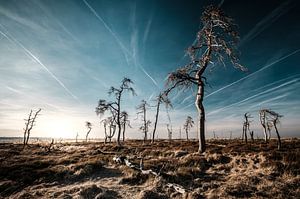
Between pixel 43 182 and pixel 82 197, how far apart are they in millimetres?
4206

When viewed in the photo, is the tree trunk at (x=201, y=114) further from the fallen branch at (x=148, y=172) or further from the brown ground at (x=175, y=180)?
the fallen branch at (x=148, y=172)

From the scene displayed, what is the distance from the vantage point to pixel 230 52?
15172 millimetres

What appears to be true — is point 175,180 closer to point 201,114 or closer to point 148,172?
point 148,172

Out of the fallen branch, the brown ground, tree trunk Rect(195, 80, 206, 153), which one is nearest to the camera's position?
the brown ground

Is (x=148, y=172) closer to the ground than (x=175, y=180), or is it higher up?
higher up

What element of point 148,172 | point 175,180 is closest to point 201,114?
point 148,172

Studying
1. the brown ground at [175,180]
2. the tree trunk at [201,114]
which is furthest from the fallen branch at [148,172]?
the tree trunk at [201,114]

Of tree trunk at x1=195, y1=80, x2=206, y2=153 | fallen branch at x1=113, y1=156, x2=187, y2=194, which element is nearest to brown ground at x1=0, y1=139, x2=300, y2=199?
fallen branch at x1=113, y1=156, x2=187, y2=194

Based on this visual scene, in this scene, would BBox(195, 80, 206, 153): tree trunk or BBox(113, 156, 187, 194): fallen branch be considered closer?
BBox(113, 156, 187, 194): fallen branch

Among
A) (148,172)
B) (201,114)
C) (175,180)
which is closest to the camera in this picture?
(175,180)

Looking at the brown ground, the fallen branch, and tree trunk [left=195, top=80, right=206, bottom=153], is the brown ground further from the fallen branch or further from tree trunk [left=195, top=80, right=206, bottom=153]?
tree trunk [left=195, top=80, right=206, bottom=153]

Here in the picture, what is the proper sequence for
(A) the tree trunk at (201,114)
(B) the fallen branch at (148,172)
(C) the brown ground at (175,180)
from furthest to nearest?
(A) the tree trunk at (201,114) < (B) the fallen branch at (148,172) < (C) the brown ground at (175,180)

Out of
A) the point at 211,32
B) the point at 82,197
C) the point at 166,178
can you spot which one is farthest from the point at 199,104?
the point at 82,197

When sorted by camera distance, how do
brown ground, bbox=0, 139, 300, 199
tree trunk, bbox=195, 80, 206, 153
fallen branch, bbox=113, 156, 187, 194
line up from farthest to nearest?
tree trunk, bbox=195, 80, 206, 153
fallen branch, bbox=113, 156, 187, 194
brown ground, bbox=0, 139, 300, 199
